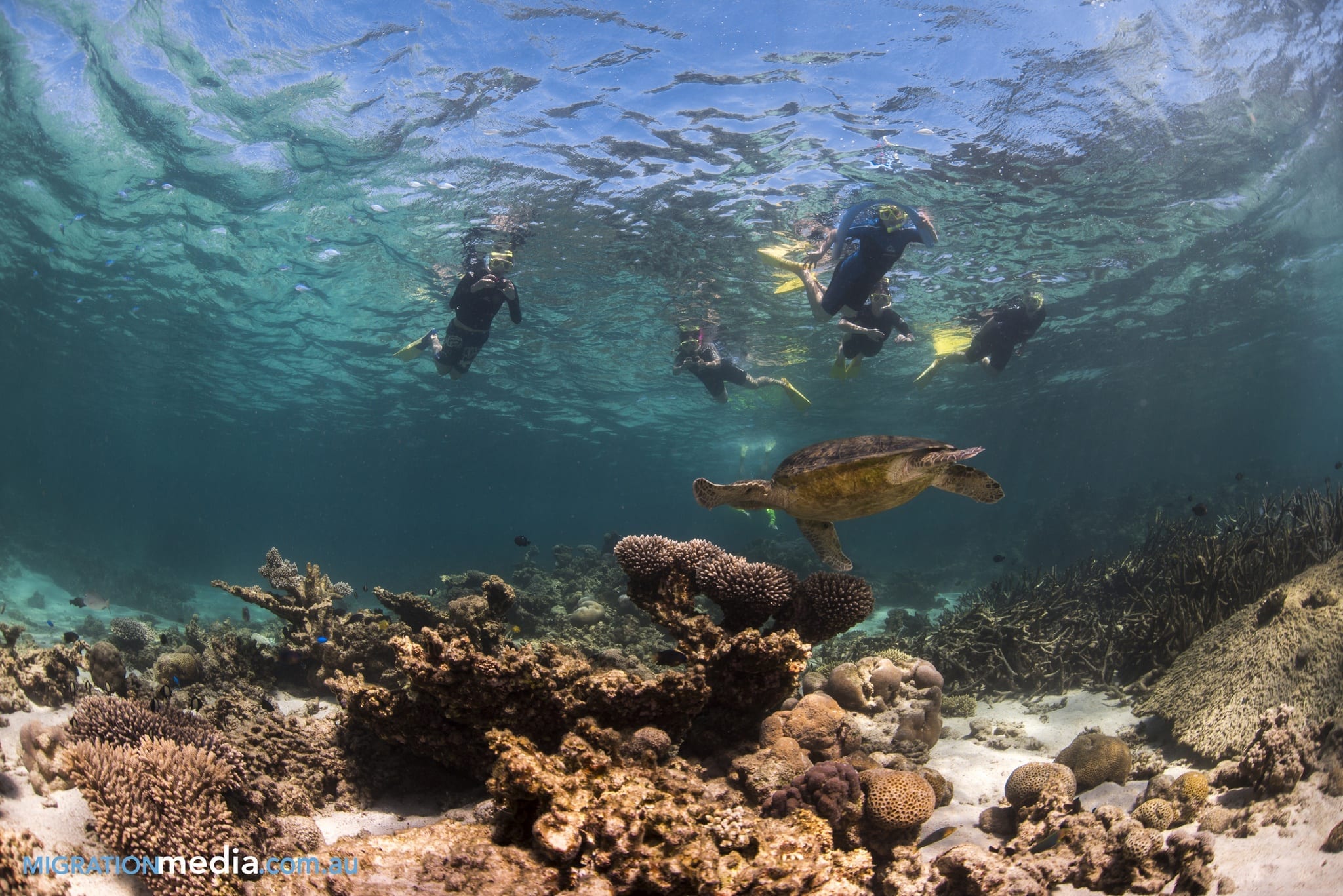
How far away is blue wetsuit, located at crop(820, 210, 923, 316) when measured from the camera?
11.4 metres

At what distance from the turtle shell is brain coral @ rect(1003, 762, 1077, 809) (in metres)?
2.57

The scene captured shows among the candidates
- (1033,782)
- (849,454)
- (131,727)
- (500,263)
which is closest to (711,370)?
(500,263)

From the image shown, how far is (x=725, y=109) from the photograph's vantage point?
11258mm

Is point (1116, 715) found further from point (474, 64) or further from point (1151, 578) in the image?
point (474, 64)

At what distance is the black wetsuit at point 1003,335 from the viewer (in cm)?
1569

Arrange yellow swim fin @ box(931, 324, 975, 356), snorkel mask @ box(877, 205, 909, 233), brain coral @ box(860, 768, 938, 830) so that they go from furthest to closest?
yellow swim fin @ box(931, 324, 975, 356) → snorkel mask @ box(877, 205, 909, 233) → brain coral @ box(860, 768, 938, 830)

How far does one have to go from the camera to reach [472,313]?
1429 cm

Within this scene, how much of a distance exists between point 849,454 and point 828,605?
49.1 inches

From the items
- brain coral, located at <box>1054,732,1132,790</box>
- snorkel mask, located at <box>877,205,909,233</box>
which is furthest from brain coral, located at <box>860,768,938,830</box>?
snorkel mask, located at <box>877,205,909,233</box>

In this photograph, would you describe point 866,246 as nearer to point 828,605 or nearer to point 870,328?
point 870,328

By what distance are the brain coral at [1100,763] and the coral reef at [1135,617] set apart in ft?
11.6

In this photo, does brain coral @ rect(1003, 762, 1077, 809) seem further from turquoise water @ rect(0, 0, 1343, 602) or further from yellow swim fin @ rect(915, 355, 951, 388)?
yellow swim fin @ rect(915, 355, 951, 388)

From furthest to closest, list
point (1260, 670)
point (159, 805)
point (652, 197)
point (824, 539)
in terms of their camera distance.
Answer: point (652, 197) < point (824, 539) < point (1260, 670) < point (159, 805)

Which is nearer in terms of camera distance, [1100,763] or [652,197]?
[1100,763]
